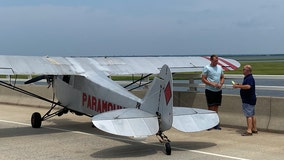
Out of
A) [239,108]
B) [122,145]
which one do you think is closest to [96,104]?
[122,145]

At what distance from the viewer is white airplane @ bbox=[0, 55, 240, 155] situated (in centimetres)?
737

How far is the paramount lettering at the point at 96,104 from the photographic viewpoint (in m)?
9.04

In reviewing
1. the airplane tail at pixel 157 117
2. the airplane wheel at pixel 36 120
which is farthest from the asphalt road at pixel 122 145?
the airplane tail at pixel 157 117

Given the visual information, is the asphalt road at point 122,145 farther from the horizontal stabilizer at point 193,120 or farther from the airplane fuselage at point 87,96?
the airplane fuselage at point 87,96

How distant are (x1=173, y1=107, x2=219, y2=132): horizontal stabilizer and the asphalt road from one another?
54 cm

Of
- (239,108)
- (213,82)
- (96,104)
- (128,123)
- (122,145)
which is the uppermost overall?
(213,82)

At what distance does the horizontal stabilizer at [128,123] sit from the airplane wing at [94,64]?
3.30 m

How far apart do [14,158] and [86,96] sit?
118 inches

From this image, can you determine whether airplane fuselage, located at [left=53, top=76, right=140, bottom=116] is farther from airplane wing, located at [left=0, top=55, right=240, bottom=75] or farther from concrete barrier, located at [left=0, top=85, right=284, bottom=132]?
concrete barrier, located at [left=0, top=85, right=284, bottom=132]

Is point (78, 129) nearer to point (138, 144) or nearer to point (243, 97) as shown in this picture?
point (138, 144)

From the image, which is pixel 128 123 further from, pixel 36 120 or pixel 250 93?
pixel 36 120

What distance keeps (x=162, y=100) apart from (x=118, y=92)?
1578 millimetres

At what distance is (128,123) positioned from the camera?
287 inches

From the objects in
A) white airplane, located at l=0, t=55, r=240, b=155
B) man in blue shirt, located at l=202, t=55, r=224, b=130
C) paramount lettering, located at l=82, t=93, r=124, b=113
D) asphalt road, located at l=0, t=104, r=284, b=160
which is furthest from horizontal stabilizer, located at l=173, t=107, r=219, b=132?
man in blue shirt, located at l=202, t=55, r=224, b=130
